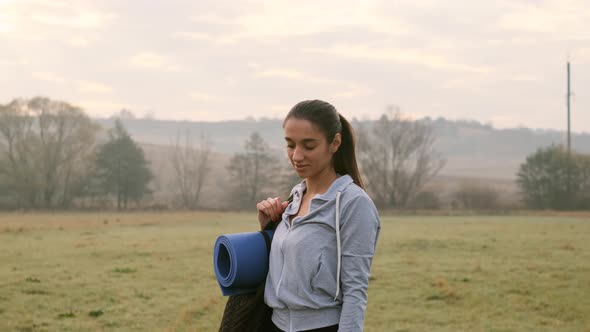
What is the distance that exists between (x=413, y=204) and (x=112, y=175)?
28722 mm

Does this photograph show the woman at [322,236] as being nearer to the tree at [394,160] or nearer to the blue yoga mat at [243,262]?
the blue yoga mat at [243,262]

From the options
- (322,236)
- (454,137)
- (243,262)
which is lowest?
(243,262)

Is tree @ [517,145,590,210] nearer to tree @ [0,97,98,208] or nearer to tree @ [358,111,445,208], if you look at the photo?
tree @ [358,111,445,208]

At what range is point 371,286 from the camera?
13.0 metres

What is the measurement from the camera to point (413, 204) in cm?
5969

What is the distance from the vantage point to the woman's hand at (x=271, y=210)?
10.0 feet

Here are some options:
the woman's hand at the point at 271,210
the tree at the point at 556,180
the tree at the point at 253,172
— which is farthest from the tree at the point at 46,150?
the woman's hand at the point at 271,210

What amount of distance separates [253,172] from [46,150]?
21.7 metres

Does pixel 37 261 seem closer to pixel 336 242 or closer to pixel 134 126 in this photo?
pixel 336 242

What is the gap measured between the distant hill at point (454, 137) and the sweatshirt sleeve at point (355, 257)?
497ft

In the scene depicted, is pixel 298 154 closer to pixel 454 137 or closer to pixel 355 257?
pixel 355 257

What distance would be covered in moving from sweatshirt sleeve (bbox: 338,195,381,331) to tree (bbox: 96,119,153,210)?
57318mm

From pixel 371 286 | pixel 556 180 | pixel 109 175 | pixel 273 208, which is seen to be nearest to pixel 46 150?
pixel 109 175

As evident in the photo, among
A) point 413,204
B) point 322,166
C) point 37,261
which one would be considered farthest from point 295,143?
point 413,204
